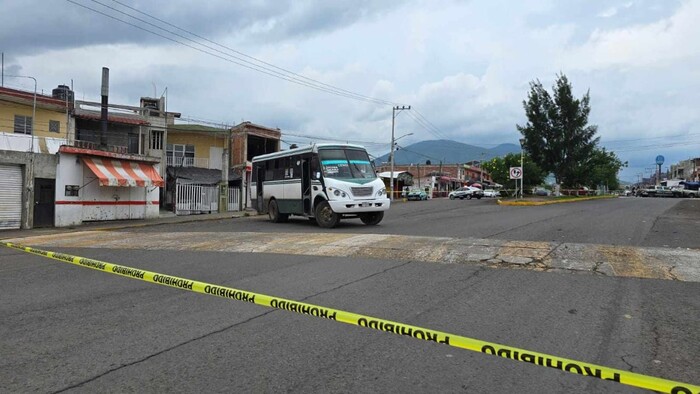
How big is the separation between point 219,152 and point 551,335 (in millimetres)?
34604

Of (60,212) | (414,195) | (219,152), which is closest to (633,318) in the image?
(60,212)

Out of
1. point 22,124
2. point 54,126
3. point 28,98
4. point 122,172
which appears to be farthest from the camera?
point 54,126

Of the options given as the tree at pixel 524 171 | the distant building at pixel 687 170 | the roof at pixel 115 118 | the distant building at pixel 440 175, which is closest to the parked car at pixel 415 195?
the tree at pixel 524 171

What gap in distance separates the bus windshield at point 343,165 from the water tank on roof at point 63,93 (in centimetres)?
→ 2199

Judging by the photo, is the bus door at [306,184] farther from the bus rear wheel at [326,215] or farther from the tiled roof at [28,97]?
the tiled roof at [28,97]

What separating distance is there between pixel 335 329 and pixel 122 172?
20.5 metres

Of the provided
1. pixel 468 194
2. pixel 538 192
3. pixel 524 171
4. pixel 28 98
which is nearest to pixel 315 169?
pixel 28 98

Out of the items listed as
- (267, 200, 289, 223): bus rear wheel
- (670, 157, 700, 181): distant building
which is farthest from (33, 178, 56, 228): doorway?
(670, 157, 700, 181): distant building

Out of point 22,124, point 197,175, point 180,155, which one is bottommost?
point 197,175

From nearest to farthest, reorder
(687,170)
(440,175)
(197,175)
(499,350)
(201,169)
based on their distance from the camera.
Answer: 1. (499,350)
2. (197,175)
3. (201,169)
4. (440,175)
5. (687,170)

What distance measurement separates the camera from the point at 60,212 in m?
20.3

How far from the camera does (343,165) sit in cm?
1652

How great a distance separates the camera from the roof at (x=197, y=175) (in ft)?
108

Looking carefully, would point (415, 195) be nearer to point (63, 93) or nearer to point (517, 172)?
point (517, 172)
